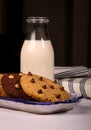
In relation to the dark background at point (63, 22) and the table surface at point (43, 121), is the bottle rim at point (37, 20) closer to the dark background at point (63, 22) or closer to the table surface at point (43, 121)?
the table surface at point (43, 121)

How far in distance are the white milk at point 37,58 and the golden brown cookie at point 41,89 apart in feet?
0.77

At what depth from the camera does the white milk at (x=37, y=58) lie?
36.5 inches

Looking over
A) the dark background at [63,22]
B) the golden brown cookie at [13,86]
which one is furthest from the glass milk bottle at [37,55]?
the dark background at [63,22]

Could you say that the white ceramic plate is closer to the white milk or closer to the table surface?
the table surface

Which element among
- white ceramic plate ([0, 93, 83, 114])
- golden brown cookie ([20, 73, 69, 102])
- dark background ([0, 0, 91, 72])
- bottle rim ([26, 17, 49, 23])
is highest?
bottle rim ([26, 17, 49, 23])

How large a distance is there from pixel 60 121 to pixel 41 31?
325mm

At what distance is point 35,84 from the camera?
0.67 m

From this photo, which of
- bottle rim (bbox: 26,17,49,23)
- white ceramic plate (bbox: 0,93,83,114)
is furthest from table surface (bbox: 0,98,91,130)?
bottle rim (bbox: 26,17,49,23)

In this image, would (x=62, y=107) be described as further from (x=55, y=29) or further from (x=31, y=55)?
(x=55, y=29)

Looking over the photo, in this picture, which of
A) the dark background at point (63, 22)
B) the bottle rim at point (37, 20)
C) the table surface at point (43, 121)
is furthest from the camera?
the dark background at point (63, 22)

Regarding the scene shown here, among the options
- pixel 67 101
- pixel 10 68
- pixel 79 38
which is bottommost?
pixel 79 38

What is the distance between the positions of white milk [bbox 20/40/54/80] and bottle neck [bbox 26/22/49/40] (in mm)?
16

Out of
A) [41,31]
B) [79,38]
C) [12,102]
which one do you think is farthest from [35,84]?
[79,38]

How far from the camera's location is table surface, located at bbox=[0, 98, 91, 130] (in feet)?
1.99
